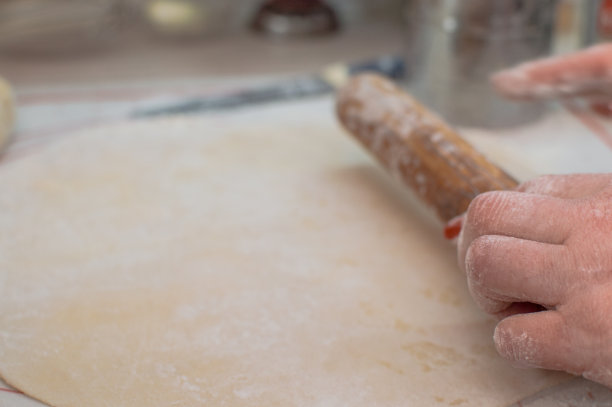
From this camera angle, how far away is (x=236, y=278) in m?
0.99

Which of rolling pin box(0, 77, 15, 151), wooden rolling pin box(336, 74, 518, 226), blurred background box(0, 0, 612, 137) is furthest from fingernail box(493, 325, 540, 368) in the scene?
rolling pin box(0, 77, 15, 151)

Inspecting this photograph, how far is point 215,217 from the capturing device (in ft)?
3.80

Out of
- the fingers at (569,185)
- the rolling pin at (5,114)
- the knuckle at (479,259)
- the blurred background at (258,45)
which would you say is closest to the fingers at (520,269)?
the knuckle at (479,259)

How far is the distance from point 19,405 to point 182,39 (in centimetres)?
183

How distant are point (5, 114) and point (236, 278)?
2.91 feet

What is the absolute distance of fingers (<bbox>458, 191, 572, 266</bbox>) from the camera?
2.27 ft

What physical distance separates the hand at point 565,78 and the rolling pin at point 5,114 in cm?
116

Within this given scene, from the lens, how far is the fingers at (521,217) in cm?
69

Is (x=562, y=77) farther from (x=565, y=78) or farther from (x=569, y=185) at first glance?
(x=569, y=185)

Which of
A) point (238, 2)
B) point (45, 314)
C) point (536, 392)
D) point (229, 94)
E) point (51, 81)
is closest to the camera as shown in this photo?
point (536, 392)

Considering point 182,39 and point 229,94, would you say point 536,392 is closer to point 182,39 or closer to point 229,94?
point 229,94

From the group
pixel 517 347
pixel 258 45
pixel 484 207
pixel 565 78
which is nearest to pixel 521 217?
pixel 484 207

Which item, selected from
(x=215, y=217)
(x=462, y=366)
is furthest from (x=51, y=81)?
(x=462, y=366)

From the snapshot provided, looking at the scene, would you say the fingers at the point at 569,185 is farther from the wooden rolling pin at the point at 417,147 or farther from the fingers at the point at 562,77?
the fingers at the point at 562,77
